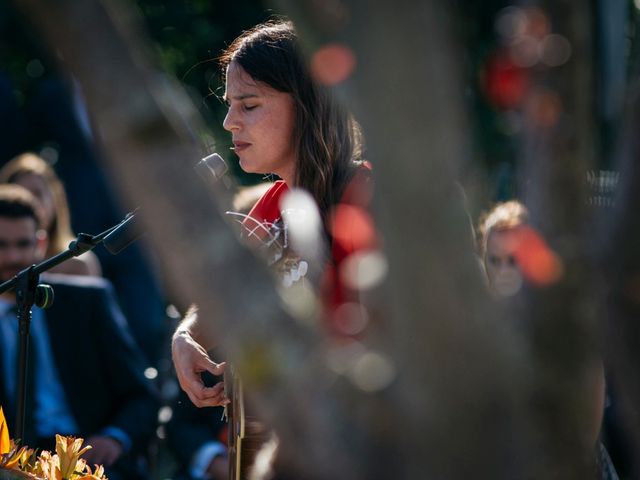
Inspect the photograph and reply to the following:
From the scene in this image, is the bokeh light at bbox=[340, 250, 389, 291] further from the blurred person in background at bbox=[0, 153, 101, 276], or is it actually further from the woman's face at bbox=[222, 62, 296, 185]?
the blurred person in background at bbox=[0, 153, 101, 276]

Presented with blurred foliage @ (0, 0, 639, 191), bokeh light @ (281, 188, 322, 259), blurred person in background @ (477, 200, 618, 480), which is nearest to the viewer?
blurred person in background @ (477, 200, 618, 480)

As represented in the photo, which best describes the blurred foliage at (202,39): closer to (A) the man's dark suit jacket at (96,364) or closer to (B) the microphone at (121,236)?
(A) the man's dark suit jacket at (96,364)

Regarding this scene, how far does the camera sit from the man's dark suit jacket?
4.46 metres

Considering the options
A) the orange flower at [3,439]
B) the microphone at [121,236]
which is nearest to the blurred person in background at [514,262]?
the microphone at [121,236]

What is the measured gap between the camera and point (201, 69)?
6.82 m

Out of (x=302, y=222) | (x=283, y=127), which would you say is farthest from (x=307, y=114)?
(x=302, y=222)

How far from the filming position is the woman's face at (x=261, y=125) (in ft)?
9.19

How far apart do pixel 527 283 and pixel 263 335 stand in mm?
286

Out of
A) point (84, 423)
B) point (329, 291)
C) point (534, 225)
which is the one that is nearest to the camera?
point (534, 225)

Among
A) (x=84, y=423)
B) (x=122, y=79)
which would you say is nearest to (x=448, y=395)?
(x=122, y=79)

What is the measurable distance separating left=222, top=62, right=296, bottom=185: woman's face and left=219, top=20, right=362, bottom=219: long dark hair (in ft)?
0.07

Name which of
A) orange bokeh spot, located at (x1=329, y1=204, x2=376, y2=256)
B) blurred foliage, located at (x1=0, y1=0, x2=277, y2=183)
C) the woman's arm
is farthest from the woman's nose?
blurred foliage, located at (x1=0, y1=0, x2=277, y2=183)

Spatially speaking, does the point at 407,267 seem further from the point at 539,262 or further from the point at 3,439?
the point at 3,439

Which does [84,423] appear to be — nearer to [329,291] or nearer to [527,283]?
[329,291]
